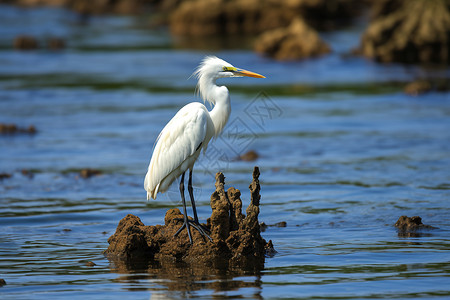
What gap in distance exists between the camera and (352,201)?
10.1 m

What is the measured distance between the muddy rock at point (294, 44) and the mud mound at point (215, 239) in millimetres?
18430

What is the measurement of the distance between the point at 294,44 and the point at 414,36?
4104mm

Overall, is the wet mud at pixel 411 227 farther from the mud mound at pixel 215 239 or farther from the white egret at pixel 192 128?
the white egret at pixel 192 128

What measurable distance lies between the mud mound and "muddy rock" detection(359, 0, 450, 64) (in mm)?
17466

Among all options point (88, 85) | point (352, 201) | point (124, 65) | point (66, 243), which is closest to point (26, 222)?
point (66, 243)

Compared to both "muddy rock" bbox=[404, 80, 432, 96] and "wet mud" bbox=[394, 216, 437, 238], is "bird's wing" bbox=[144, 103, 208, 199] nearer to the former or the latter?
"wet mud" bbox=[394, 216, 437, 238]

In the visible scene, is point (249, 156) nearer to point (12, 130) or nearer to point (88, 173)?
point (88, 173)

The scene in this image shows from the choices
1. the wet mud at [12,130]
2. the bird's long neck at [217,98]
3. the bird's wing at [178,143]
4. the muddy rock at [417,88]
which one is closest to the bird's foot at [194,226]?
the bird's wing at [178,143]

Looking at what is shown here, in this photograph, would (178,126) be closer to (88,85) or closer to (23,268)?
(23,268)

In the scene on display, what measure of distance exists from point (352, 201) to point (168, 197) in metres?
2.71

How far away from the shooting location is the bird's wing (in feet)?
25.0

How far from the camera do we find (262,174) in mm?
11945

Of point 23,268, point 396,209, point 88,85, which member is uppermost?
point 88,85

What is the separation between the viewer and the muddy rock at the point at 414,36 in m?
23.3
